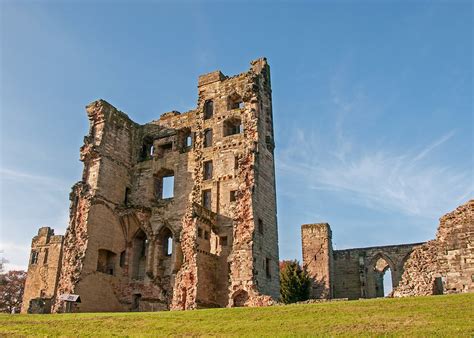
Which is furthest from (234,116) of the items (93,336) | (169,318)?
(93,336)

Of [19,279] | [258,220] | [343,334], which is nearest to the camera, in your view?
[343,334]

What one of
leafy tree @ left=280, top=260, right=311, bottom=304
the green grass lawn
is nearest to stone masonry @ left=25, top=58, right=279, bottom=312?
the green grass lawn

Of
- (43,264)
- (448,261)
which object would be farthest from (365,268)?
(43,264)

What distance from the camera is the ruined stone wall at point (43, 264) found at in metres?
47.8

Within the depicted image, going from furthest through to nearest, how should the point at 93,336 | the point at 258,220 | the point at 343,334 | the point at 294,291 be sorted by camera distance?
the point at 294,291, the point at 258,220, the point at 93,336, the point at 343,334

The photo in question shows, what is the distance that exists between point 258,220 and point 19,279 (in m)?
38.9

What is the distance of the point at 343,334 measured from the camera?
12328 mm

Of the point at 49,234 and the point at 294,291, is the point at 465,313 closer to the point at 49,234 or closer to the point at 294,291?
the point at 294,291

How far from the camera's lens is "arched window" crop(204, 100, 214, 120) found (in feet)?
103

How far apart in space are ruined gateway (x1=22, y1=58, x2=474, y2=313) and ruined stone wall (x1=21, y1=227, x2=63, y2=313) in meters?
20.3

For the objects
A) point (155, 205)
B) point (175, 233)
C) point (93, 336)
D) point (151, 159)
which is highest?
point (151, 159)

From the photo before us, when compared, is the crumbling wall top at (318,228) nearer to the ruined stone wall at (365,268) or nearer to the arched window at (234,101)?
the ruined stone wall at (365,268)

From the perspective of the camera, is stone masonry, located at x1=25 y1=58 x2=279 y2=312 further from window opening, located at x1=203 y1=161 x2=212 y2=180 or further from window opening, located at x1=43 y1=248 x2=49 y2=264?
window opening, located at x1=43 y1=248 x2=49 y2=264

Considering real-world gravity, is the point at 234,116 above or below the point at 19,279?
above
